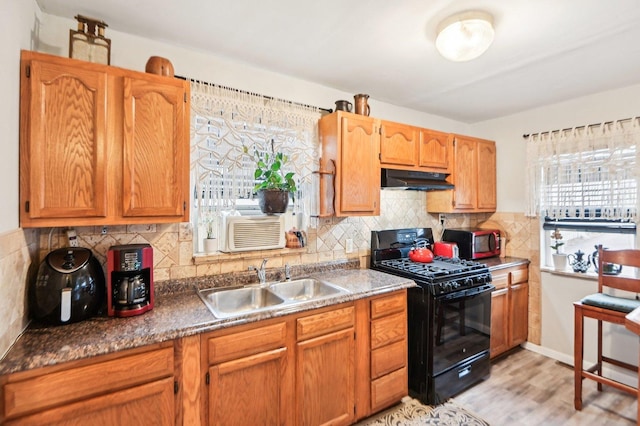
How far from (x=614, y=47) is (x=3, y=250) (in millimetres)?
3371

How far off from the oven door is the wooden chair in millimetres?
590

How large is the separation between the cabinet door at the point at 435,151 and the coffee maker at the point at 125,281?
7.48ft

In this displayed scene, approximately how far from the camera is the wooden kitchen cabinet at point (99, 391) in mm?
1123

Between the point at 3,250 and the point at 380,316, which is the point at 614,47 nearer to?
the point at 380,316

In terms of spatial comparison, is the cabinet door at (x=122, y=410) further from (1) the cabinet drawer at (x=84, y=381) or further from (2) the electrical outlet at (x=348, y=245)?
(2) the electrical outlet at (x=348, y=245)

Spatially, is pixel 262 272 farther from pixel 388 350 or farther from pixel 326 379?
pixel 388 350

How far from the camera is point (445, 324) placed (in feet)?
7.50

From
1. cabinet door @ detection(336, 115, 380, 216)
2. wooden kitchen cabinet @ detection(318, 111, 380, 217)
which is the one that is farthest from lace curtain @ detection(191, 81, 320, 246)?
cabinet door @ detection(336, 115, 380, 216)

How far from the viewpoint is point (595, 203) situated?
8.99 ft

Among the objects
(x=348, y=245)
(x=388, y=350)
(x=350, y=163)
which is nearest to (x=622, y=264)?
(x=388, y=350)

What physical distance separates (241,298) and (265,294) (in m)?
0.16


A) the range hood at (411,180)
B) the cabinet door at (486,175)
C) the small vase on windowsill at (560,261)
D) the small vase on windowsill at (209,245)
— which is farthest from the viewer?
the cabinet door at (486,175)

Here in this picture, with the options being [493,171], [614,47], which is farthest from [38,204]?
[493,171]

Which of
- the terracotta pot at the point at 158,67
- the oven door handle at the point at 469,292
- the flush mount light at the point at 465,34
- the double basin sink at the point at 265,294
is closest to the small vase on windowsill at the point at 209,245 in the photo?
the double basin sink at the point at 265,294
